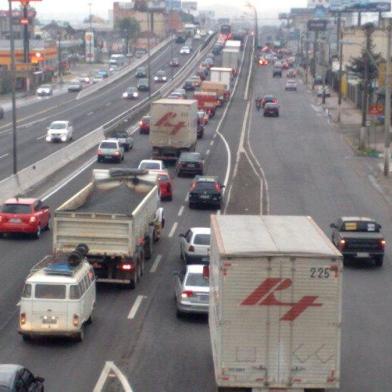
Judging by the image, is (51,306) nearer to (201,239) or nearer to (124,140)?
(201,239)

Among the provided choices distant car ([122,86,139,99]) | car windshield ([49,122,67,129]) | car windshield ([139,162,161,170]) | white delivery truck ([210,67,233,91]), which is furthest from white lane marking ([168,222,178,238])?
white delivery truck ([210,67,233,91])

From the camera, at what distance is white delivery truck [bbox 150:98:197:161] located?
61.2 meters

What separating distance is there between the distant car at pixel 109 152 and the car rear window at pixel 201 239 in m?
28.4

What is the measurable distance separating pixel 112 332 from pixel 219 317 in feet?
23.3

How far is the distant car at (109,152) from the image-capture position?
6003 cm

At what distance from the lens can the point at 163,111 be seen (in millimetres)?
61500

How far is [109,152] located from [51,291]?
3772 cm

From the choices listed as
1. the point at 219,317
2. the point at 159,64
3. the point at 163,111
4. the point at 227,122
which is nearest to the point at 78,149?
the point at 163,111

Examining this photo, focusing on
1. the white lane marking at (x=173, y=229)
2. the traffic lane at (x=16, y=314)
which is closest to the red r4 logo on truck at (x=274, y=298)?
the traffic lane at (x=16, y=314)

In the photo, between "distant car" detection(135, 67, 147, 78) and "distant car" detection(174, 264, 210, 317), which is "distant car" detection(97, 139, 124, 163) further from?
"distant car" detection(135, 67, 147, 78)

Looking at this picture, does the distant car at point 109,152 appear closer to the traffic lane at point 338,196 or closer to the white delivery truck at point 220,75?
the traffic lane at point 338,196

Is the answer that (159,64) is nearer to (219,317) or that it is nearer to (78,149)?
(78,149)

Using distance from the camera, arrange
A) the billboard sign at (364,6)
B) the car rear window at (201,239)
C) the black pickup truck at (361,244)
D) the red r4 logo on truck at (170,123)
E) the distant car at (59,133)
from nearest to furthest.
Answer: the car rear window at (201,239) < the black pickup truck at (361,244) < the red r4 logo on truck at (170,123) < the distant car at (59,133) < the billboard sign at (364,6)

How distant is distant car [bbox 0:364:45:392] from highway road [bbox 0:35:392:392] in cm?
294
